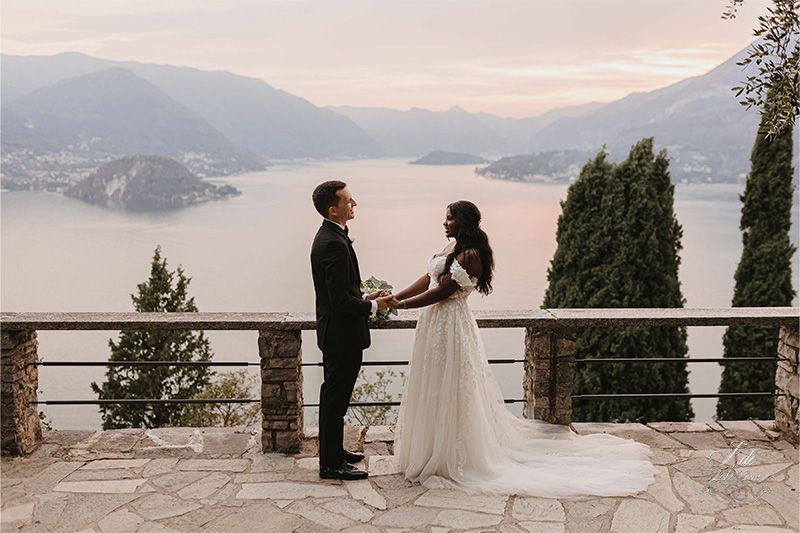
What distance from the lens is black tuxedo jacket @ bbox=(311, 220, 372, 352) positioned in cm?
438

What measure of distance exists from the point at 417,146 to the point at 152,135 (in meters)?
21.1

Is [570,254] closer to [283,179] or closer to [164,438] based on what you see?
[164,438]

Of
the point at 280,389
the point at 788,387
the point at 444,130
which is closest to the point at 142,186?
the point at 444,130

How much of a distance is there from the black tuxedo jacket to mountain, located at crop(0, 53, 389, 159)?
49351 millimetres

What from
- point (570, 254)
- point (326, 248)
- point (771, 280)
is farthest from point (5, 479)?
point (771, 280)

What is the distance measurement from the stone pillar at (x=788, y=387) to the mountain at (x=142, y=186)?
117ft

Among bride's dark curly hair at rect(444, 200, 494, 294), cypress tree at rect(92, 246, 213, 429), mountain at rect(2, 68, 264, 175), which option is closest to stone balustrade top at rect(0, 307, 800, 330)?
bride's dark curly hair at rect(444, 200, 494, 294)

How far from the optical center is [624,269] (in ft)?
39.4

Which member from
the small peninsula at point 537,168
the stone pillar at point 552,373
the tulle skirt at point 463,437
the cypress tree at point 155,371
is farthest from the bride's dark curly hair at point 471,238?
the small peninsula at point 537,168

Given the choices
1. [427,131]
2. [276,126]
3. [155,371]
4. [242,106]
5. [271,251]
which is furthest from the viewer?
[242,106]

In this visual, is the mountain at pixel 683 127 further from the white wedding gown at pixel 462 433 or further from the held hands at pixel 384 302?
the held hands at pixel 384 302

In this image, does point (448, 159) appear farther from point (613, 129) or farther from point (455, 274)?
point (455, 274)

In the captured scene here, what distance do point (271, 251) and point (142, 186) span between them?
7.80m

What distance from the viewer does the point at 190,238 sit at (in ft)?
137
